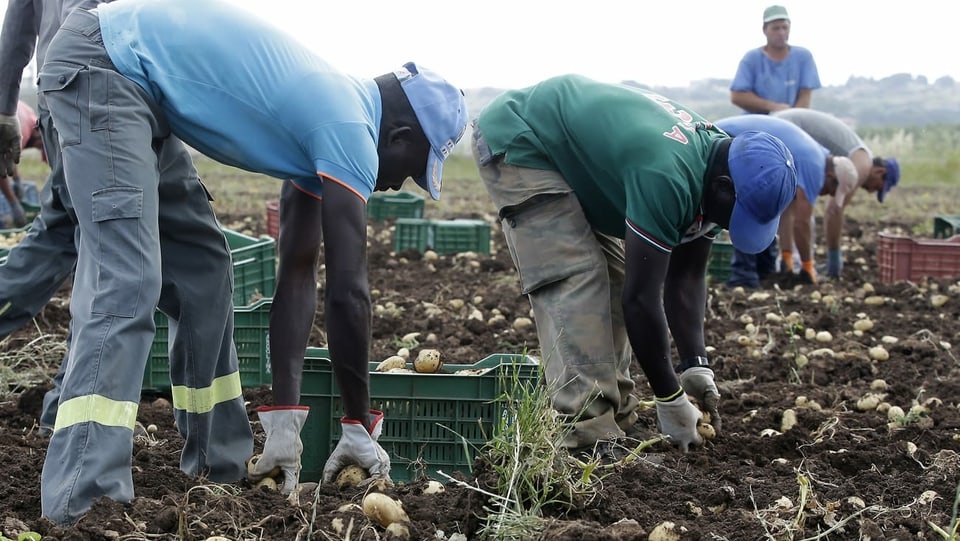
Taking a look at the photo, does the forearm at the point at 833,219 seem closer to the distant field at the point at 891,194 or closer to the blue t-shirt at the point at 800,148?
the blue t-shirt at the point at 800,148

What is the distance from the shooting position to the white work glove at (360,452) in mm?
2795

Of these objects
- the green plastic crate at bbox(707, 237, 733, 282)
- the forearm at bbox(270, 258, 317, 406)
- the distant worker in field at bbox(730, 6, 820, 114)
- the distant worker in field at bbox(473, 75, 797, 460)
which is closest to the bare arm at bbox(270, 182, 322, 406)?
the forearm at bbox(270, 258, 317, 406)

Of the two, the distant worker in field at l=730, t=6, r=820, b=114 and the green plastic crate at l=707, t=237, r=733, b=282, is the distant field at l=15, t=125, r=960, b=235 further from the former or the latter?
the green plastic crate at l=707, t=237, r=733, b=282

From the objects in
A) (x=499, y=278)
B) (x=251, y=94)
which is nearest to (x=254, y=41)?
(x=251, y=94)

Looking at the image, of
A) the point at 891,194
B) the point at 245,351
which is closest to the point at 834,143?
the point at 245,351

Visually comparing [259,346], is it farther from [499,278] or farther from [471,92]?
[471,92]

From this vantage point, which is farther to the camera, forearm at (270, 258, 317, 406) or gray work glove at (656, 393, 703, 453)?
gray work glove at (656, 393, 703, 453)

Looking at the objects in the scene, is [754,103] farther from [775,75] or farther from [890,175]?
[890,175]

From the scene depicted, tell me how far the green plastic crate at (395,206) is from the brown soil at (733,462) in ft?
10.8

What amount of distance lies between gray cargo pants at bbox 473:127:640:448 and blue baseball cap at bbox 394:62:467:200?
0.68 m

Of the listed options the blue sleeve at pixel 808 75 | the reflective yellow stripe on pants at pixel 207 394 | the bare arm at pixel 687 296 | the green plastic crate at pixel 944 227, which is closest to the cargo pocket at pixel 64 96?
the reflective yellow stripe on pants at pixel 207 394

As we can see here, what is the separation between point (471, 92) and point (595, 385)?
2786 centimetres

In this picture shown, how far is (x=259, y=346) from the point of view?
159 inches

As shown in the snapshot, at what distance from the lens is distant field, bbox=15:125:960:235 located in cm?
1164
